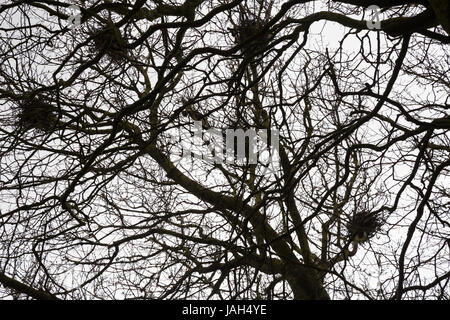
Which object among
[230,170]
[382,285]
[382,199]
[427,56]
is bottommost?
[382,285]

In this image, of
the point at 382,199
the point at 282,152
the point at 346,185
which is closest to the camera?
the point at 282,152

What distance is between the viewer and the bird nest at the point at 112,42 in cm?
360

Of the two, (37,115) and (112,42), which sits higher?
(112,42)

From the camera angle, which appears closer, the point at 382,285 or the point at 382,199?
the point at 382,285

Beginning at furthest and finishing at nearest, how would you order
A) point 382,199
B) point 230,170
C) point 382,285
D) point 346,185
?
point 346,185
point 230,170
point 382,199
point 382,285

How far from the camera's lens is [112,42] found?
3973mm

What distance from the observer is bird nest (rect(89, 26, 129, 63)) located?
3597 mm

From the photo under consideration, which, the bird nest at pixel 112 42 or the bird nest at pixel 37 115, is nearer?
the bird nest at pixel 112 42

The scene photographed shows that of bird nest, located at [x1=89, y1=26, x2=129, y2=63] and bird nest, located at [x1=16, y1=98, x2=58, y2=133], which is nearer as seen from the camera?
bird nest, located at [x1=89, y1=26, x2=129, y2=63]

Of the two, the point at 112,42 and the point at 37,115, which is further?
the point at 37,115
